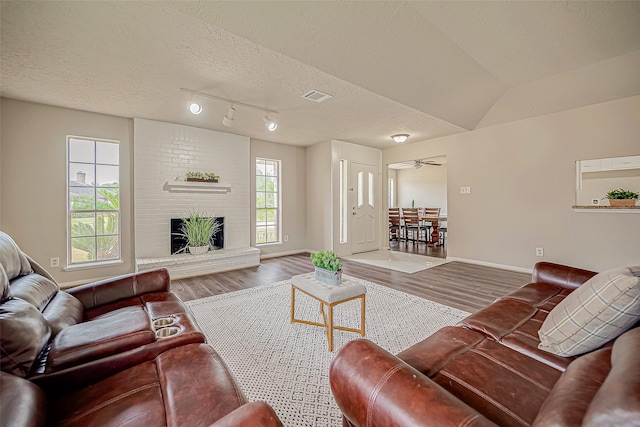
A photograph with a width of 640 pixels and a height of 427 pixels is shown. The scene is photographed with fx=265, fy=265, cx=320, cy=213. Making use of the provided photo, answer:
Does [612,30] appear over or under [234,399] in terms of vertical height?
over

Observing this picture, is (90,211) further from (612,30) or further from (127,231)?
(612,30)

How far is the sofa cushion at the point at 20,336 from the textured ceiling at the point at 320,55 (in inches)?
78.2

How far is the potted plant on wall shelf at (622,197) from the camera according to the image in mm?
3320

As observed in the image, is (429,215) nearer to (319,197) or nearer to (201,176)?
(319,197)

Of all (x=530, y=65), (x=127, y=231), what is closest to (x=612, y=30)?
(x=530, y=65)

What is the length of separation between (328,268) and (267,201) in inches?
146

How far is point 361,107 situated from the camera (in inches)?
144

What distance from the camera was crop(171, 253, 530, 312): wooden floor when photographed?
124 inches

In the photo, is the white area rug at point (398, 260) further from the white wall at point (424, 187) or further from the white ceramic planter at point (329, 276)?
the white wall at point (424, 187)

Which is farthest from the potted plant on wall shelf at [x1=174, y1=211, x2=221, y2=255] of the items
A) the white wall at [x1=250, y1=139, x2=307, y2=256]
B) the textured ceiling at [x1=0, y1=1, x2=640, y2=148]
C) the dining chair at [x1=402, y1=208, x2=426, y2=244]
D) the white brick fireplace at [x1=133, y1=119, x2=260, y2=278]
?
the dining chair at [x1=402, y1=208, x2=426, y2=244]

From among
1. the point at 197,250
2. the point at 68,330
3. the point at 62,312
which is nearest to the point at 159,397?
the point at 68,330

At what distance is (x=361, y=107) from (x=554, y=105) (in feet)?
9.02

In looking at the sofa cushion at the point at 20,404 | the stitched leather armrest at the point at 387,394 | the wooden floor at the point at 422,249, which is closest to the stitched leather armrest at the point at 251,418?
the stitched leather armrest at the point at 387,394

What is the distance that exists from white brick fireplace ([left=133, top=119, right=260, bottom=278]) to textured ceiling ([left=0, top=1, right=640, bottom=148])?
0.51 m
